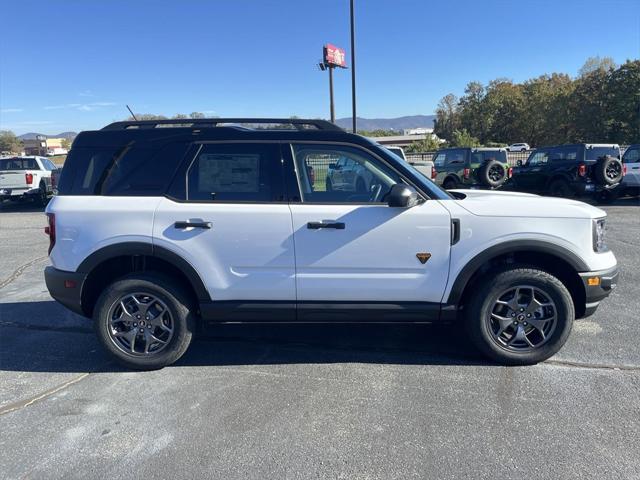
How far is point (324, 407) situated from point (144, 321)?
1.62m

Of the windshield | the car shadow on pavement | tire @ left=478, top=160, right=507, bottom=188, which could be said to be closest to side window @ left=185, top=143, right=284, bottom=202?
the car shadow on pavement

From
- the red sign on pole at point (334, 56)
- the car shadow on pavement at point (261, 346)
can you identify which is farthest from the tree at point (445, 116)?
the car shadow on pavement at point (261, 346)

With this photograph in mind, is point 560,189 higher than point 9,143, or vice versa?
point 9,143

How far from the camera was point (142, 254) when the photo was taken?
11.9 ft

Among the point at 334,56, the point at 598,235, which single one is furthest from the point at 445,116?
the point at 598,235

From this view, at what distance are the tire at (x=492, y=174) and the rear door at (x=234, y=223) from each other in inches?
472

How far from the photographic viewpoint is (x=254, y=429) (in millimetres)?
2938

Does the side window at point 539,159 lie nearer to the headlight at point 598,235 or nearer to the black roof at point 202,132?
the headlight at point 598,235

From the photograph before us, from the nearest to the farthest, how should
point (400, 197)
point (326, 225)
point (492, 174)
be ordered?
point (400, 197) < point (326, 225) < point (492, 174)

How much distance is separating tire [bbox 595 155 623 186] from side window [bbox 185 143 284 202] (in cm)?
1216

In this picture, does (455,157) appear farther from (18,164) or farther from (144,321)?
(18,164)

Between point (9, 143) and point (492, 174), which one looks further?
point (9, 143)

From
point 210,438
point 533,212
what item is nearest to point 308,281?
point 210,438

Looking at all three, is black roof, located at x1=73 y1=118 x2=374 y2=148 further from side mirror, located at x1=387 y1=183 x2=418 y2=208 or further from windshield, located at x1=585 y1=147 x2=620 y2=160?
windshield, located at x1=585 y1=147 x2=620 y2=160
